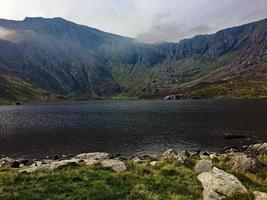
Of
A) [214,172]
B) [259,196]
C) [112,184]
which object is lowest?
[112,184]

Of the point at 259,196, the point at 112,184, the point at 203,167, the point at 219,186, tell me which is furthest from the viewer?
the point at 203,167

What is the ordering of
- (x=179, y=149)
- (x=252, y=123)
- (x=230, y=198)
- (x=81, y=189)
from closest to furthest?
(x=230, y=198) < (x=81, y=189) < (x=179, y=149) < (x=252, y=123)

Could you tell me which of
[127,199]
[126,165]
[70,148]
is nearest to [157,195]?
[127,199]

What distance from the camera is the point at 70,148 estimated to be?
84.9m

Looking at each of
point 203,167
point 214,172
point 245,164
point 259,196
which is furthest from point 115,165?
point 259,196

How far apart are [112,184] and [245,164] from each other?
516 inches

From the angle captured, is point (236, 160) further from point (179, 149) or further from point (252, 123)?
point (252, 123)

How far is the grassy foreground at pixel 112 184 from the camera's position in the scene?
72.9 feet

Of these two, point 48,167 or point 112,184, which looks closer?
point 112,184

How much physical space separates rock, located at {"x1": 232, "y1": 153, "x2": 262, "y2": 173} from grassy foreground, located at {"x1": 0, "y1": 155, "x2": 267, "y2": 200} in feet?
2.22

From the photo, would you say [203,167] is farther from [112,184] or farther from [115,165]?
[112,184]

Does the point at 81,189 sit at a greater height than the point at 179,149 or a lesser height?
greater

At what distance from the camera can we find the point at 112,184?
25078 millimetres

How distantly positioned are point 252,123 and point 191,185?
113550mm
